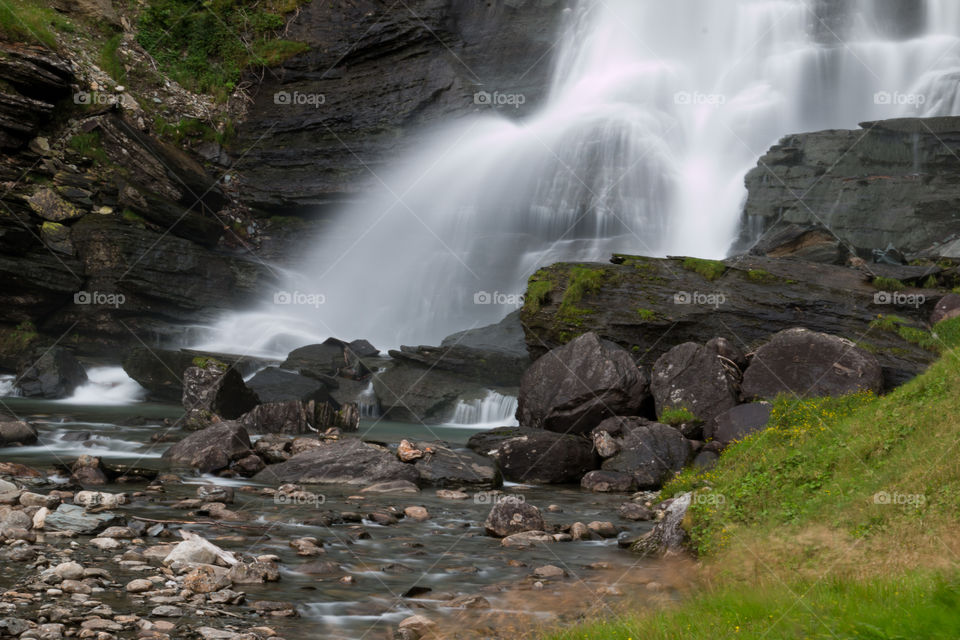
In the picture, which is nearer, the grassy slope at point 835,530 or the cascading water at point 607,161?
the grassy slope at point 835,530

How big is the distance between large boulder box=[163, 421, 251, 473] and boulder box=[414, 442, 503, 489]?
11.1 ft

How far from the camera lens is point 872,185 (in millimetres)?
25188

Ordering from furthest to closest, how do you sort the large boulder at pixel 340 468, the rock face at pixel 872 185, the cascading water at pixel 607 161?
1. the cascading water at pixel 607 161
2. the rock face at pixel 872 185
3. the large boulder at pixel 340 468

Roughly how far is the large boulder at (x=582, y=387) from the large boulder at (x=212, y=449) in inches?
252

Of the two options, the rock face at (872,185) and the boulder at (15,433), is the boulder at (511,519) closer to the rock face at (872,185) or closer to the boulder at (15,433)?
the boulder at (15,433)

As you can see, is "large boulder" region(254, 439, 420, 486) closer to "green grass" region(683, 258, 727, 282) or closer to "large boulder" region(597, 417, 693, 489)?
"large boulder" region(597, 417, 693, 489)

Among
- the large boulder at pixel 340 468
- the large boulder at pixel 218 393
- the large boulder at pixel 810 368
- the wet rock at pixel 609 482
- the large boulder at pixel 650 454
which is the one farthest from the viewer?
the large boulder at pixel 218 393

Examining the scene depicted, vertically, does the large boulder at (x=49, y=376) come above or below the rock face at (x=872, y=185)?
below

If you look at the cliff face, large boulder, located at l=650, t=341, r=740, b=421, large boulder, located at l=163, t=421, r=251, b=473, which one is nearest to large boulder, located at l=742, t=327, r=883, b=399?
large boulder, located at l=650, t=341, r=740, b=421

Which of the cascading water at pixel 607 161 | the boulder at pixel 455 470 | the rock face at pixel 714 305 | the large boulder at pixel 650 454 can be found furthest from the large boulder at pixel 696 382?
the cascading water at pixel 607 161

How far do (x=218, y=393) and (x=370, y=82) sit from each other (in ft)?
82.5

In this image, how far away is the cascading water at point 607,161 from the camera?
98.2 ft

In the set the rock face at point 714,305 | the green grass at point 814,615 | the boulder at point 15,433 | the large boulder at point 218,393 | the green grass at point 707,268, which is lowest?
the green grass at point 814,615

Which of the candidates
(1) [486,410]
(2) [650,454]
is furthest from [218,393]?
(2) [650,454]
